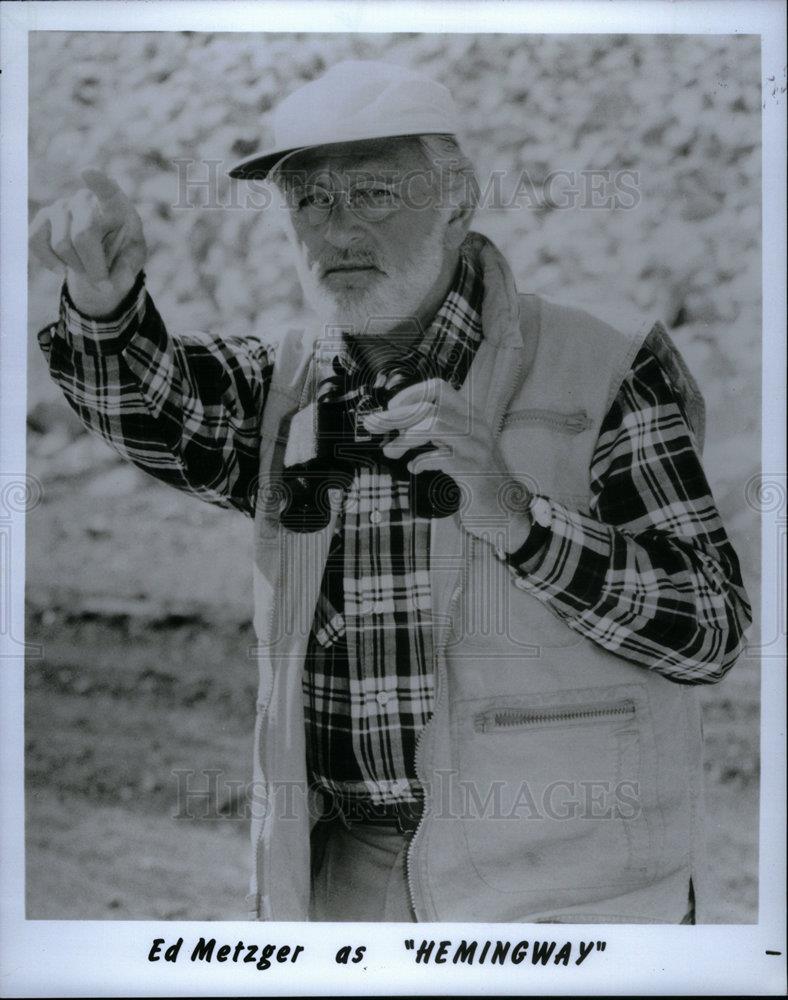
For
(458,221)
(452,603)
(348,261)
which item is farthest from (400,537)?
(458,221)

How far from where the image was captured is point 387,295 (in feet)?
8.24

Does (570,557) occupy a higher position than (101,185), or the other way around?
(101,185)

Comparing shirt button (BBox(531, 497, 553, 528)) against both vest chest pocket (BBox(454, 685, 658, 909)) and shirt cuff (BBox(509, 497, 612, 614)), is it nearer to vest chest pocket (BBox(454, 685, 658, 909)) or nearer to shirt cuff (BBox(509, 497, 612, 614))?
shirt cuff (BBox(509, 497, 612, 614))

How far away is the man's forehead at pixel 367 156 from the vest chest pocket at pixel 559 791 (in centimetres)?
135

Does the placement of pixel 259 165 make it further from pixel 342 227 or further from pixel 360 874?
pixel 360 874

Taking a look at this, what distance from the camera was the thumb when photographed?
2.50m

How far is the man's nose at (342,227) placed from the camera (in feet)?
8.18

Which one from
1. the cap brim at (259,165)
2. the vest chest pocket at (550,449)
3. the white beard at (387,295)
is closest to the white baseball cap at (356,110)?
the cap brim at (259,165)

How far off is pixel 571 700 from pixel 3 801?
1.50 m

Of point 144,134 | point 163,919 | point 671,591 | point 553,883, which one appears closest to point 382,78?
point 144,134

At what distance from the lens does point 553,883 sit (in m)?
2.51

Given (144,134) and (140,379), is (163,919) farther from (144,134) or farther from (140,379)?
(144,134)

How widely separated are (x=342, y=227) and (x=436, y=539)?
2.70 feet

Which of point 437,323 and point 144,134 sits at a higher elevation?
point 144,134
